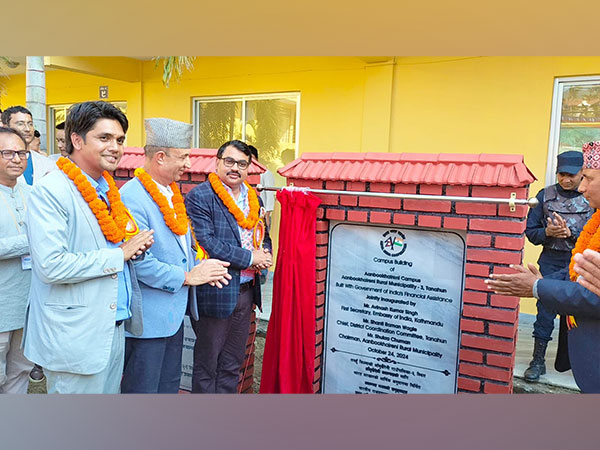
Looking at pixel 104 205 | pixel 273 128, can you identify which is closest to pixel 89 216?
pixel 104 205

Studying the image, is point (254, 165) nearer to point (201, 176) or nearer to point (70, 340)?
point (201, 176)

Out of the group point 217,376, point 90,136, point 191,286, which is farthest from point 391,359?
point 90,136

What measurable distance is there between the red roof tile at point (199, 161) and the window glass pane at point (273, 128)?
3.62 m

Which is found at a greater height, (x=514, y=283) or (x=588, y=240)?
(x=588, y=240)

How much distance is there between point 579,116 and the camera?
5113mm

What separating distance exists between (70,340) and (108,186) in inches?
27.5

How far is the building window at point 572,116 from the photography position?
5035mm

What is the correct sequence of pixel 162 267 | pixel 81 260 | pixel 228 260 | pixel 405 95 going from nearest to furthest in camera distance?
pixel 81 260 → pixel 162 267 → pixel 228 260 → pixel 405 95

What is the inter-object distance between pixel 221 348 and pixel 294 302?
0.54 metres

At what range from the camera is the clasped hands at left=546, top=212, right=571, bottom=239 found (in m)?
3.68

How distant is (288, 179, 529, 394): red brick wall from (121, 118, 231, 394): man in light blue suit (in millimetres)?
1105

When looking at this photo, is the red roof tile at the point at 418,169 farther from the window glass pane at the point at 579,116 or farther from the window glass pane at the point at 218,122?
the window glass pane at the point at 218,122

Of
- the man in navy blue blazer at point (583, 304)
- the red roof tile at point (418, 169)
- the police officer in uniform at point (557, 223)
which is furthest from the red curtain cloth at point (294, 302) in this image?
the police officer in uniform at point (557, 223)

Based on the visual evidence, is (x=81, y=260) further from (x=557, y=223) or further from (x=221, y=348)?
(x=557, y=223)
